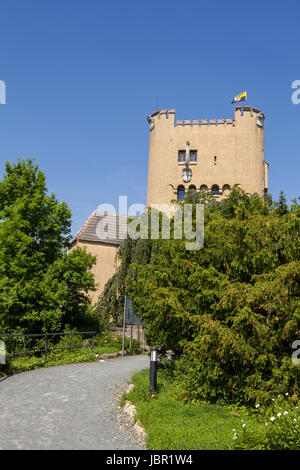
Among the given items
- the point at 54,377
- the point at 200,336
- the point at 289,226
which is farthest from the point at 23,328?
the point at 289,226

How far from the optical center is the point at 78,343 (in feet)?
53.2

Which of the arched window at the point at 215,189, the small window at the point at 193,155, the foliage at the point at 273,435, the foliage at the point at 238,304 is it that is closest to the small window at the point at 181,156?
the small window at the point at 193,155

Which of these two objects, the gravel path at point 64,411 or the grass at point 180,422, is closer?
the grass at point 180,422

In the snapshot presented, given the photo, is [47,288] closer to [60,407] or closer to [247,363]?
[60,407]

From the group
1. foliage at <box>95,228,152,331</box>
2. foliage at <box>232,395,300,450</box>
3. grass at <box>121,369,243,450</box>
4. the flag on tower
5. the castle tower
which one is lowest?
grass at <box>121,369,243,450</box>

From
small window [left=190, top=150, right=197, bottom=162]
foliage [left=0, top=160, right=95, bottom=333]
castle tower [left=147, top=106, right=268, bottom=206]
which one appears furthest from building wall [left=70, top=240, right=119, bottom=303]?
foliage [left=0, top=160, right=95, bottom=333]

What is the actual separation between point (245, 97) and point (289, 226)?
24007 mm

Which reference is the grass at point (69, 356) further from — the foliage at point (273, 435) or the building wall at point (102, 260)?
the building wall at point (102, 260)

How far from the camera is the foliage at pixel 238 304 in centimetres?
714

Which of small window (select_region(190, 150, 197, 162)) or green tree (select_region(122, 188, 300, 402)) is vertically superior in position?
small window (select_region(190, 150, 197, 162))

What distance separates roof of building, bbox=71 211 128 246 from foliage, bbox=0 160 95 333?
34.7 ft

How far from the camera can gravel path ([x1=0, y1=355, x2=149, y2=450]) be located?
630 centimetres

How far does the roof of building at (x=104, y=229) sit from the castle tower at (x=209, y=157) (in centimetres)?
430

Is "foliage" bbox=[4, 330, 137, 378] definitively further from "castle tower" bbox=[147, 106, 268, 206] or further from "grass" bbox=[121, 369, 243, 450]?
"castle tower" bbox=[147, 106, 268, 206]
